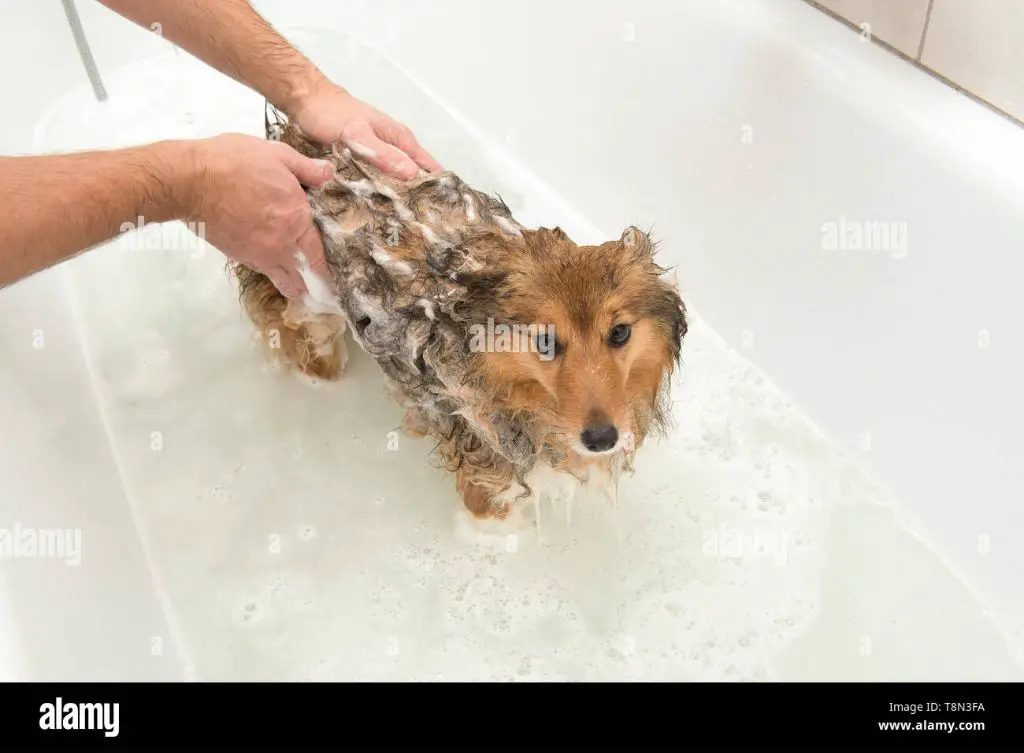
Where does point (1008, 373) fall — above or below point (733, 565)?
above

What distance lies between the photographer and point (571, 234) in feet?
9.64

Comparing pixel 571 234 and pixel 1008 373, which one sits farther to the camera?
pixel 571 234

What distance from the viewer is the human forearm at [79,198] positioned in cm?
155

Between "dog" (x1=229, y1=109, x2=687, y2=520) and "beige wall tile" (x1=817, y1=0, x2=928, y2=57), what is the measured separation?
0.93 m

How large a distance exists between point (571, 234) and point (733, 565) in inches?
48.5

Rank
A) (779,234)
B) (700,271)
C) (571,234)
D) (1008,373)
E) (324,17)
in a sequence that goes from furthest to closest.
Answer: (324,17) < (571,234) < (700,271) < (779,234) < (1008,373)

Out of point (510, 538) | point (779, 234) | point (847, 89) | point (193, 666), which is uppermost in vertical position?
point (847, 89)

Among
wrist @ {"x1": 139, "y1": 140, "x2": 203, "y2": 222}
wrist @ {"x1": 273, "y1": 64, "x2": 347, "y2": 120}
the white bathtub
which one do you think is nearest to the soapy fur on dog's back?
wrist @ {"x1": 273, "y1": 64, "x2": 347, "y2": 120}

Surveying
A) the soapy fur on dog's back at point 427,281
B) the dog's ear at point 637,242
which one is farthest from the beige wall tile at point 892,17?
the soapy fur on dog's back at point 427,281
